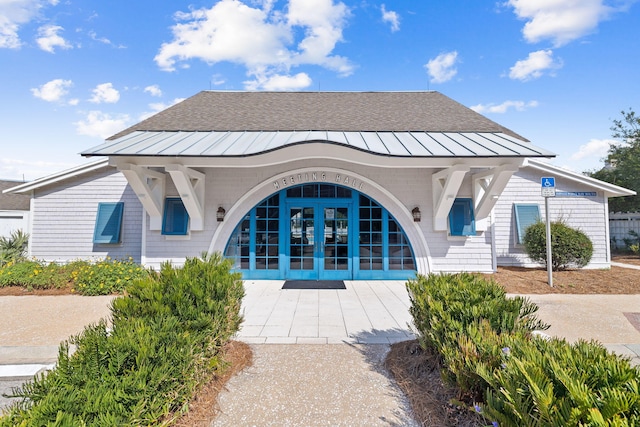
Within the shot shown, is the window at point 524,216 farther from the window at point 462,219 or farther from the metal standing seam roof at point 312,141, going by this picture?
the metal standing seam roof at point 312,141

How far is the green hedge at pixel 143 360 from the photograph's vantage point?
64.2 inches

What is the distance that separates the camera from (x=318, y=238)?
28.3ft

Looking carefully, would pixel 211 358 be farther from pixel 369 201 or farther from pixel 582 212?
pixel 582 212

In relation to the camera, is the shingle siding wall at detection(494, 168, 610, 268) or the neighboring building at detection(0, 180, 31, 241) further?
the neighboring building at detection(0, 180, 31, 241)

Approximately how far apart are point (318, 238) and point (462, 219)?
406cm

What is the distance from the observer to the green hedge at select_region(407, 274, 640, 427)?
1.44 metres

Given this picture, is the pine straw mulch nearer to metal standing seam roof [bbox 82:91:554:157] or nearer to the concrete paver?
the concrete paver

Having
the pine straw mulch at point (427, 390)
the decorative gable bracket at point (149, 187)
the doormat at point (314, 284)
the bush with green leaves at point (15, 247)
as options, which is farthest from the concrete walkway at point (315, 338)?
the bush with green leaves at point (15, 247)

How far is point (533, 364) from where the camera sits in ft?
5.79

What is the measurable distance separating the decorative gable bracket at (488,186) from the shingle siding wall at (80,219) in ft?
33.3

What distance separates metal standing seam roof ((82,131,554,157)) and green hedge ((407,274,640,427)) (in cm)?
430

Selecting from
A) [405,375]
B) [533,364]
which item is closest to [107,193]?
[405,375]

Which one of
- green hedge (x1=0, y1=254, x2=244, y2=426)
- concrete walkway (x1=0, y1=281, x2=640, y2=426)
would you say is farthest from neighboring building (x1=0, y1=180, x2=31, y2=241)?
green hedge (x1=0, y1=254, x2=244, y2=426)

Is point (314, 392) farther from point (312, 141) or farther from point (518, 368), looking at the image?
point (312, 141)
